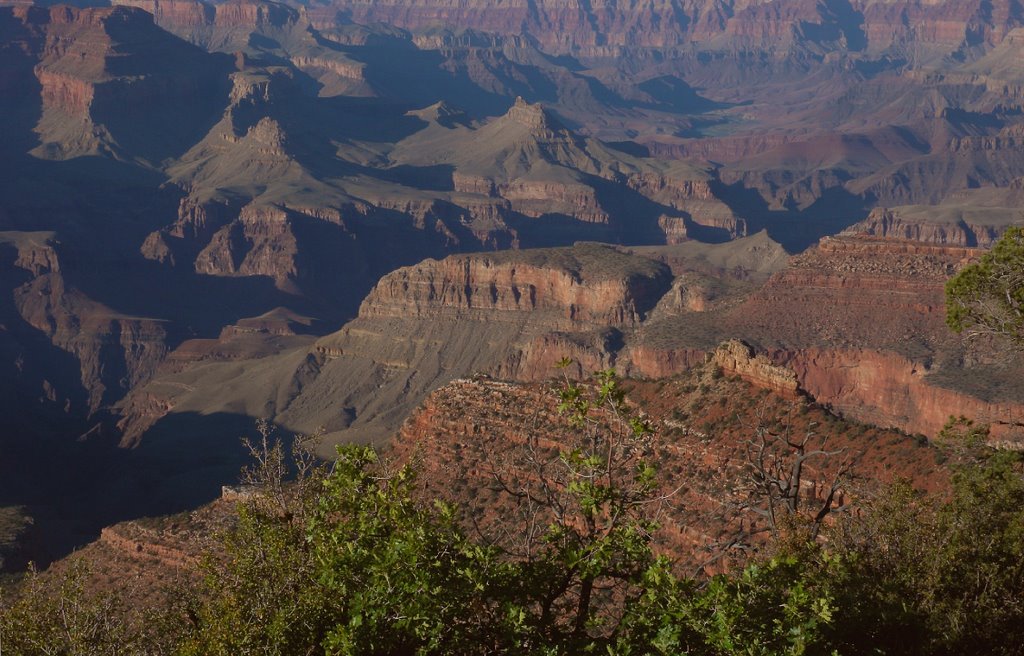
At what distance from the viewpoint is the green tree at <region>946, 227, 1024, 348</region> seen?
28.5 metres

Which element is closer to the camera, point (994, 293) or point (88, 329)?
point (994, 293)

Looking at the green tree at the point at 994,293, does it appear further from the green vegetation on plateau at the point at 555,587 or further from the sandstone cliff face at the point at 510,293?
the sandstone cliff face at the point at 510,293

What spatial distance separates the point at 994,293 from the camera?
2922cm

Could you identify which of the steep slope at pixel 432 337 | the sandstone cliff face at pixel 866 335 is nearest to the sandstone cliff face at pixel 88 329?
the steep slope at pixel 432 337

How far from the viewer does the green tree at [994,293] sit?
28.5 meters

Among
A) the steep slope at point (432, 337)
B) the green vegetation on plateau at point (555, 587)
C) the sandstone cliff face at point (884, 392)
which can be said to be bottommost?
the steep slope at point (432, 337)

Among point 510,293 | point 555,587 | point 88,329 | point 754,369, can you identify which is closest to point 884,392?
point 754,369

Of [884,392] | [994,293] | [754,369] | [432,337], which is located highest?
[994,293]

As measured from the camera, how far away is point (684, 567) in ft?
116

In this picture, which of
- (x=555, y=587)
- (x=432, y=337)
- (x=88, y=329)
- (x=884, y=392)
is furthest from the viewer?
(x=88, y=329)

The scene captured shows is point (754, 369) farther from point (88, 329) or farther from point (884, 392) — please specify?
point (88, 329)

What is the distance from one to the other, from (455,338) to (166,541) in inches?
2771

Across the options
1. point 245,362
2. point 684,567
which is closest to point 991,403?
point 684,567

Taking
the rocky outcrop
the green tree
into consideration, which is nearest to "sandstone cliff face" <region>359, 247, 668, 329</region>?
the rocky outcrop
